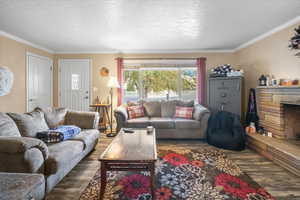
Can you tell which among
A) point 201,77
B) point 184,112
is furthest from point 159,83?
point 184,112

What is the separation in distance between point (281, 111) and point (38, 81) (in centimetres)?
553

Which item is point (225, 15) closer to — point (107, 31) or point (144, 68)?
point (107, 31)

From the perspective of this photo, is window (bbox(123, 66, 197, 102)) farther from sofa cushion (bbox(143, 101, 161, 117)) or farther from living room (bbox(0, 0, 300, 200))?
sofa cushion (bbox(143, 101, 161, 117))

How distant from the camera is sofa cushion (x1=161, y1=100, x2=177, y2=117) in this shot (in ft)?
14.7

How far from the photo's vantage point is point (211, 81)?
4.43m

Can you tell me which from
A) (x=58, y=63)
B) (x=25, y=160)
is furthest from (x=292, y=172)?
(x=58, y=63)

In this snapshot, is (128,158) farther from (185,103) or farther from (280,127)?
(185,103)

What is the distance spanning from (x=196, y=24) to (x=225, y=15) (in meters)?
0.50

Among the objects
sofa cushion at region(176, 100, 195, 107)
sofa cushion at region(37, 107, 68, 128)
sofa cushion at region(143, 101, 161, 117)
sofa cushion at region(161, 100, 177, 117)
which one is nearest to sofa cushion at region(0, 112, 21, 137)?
sofa cushion at region(37, 107, 68, 128)

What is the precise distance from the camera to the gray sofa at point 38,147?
167 cm

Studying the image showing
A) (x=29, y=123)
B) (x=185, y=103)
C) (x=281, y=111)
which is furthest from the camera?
(x=185, y=103)

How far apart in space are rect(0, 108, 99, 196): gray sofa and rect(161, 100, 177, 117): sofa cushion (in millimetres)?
1969

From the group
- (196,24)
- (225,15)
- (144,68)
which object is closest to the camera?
(225,15)

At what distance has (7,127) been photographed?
6.75 ft
